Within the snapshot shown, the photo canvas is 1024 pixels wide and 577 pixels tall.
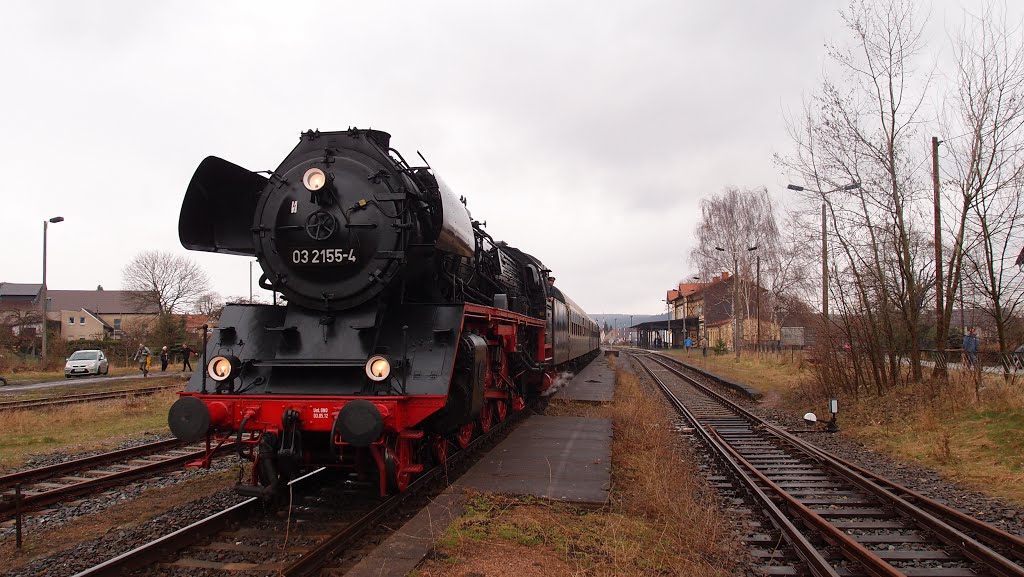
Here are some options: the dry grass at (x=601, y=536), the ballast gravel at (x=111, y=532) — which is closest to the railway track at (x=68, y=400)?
the ballast gravel at (x=111, y=532)

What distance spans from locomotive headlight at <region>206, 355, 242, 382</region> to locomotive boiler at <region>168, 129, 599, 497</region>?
1 cm

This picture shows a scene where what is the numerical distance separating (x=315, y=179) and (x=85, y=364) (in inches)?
1033

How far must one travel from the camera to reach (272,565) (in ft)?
13.9

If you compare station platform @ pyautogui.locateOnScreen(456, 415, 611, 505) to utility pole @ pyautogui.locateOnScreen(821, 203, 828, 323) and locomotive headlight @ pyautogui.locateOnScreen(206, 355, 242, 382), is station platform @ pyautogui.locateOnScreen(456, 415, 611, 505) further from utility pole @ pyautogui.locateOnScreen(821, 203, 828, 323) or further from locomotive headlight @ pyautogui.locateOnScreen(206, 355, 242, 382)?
utility pole @ pyautogui.locateOnScreen(821, 203, 828, 323)

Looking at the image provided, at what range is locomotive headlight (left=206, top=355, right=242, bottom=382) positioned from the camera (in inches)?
219

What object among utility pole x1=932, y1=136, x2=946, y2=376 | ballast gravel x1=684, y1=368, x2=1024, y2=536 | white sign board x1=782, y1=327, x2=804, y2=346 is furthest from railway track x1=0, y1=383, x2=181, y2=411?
white sign board x1=782, y1=327, x2=804, y2=346

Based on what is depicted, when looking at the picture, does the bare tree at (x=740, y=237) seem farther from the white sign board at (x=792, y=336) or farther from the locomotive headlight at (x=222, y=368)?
the locomotive headlight at (x=222, y=368)

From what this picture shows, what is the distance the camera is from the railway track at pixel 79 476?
588 cm

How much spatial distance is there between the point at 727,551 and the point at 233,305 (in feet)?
16.6

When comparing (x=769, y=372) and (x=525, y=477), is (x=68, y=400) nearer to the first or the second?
(x=525, y=477)

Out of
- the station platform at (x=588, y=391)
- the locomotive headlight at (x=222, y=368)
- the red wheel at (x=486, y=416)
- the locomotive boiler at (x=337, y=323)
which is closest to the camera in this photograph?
the locomotive boiler at (x=337, y=323)

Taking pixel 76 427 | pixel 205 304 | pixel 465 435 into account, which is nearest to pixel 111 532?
pixel 465 435

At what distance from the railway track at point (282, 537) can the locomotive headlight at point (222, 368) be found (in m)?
1.12

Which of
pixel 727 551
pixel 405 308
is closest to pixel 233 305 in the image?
pixel 405 308
